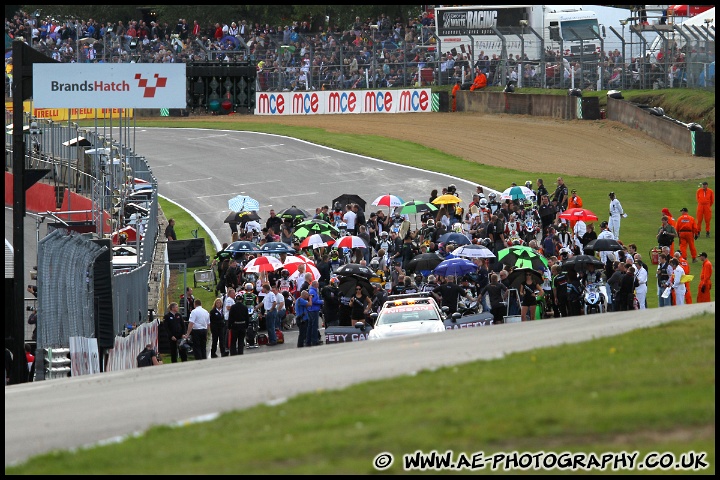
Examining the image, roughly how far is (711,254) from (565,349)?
664 inches

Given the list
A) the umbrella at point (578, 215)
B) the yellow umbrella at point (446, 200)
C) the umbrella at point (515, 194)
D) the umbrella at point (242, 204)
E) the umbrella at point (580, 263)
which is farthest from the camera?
the umbrella at point (242, 204)

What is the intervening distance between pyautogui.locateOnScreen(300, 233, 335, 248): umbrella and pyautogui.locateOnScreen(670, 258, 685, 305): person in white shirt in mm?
8756

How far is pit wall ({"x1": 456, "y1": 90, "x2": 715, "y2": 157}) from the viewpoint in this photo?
130 ft

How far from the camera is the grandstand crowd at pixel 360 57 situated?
47.0 metres

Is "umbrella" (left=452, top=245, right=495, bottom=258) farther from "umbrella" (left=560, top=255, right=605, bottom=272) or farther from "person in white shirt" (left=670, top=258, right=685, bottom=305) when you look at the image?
"person in white shirt" (left=670, top=258, right=685, bottom=305)

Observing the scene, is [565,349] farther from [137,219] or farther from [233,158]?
[233,158]

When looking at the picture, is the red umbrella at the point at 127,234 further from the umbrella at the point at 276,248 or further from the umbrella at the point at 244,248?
the umbrella at the point at 276,248

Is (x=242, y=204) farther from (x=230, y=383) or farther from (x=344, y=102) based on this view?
(x=344, y=102)

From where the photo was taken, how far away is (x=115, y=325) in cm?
1880

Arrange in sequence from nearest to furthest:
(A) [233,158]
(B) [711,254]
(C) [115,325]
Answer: (C) [115,325] < (B) [711,254] < (A) [233,158]

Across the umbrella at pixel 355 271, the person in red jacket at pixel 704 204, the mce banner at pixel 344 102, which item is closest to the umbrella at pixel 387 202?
the umbrella at pixel 355 271

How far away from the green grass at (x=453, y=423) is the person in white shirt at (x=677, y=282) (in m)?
10.6

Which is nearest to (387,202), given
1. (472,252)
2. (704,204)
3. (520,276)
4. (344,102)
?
(472,252)

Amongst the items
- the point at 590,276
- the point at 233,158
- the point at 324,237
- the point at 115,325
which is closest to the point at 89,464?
the point at 115,325
